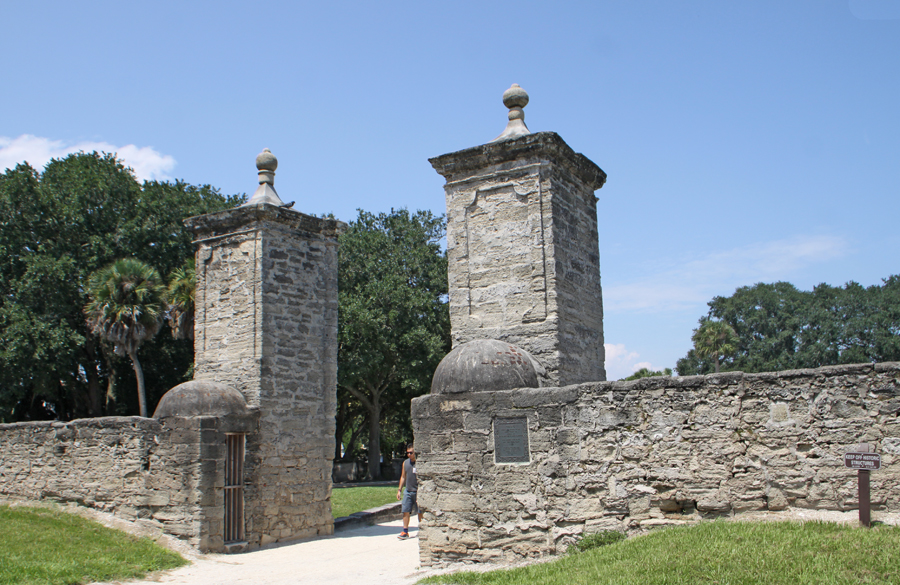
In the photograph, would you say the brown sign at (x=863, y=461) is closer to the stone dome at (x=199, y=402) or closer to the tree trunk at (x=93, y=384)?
the stone dome at (x=199, y=402)

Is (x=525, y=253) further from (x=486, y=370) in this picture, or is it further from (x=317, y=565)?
(x=317, y=565)

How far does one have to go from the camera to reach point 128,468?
32.8ft

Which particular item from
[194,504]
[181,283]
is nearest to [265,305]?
[194,504]

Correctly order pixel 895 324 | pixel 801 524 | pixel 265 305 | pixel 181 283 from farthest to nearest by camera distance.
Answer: pixel 895 324 → pixel 181 283 → pixel 265 305 → pixel 801 524

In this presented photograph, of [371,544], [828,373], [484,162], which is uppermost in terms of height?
[484,162]

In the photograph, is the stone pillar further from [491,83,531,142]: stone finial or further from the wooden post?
the wooden post

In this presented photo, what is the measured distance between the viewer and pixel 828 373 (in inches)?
221

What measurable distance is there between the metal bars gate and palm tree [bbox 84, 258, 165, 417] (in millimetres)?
9717

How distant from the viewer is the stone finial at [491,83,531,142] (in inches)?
342

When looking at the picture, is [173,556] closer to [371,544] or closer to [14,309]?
[371,544]

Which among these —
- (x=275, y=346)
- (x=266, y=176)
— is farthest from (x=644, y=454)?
(x=266, y=176)

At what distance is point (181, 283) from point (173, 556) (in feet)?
38.7

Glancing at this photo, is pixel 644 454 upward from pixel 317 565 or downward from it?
upward

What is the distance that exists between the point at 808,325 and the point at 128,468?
41.4 meters
